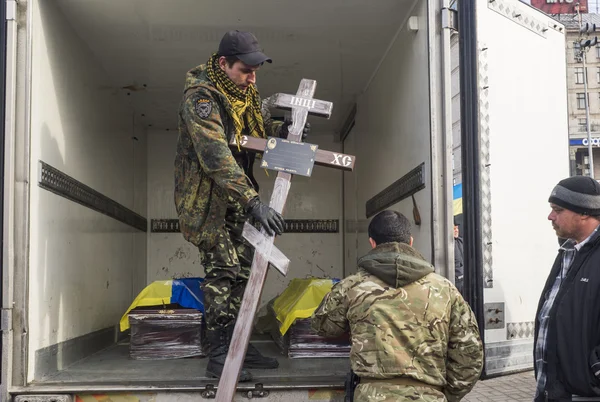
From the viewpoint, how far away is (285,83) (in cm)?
587

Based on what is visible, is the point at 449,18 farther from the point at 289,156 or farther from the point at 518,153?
the point at 289,156

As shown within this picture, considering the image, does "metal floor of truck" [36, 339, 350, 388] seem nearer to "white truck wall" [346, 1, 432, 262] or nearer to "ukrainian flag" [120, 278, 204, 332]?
"ukrainian flag" [120, 278, 204, 332]

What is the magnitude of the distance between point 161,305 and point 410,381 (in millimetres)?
2610

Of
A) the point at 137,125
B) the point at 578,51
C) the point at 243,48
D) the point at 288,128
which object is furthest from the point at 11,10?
the point at 578,51

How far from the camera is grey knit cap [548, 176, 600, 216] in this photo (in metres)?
2.69

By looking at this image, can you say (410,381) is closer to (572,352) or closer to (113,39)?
(572,352)

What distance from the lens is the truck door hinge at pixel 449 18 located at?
3443 millimetres

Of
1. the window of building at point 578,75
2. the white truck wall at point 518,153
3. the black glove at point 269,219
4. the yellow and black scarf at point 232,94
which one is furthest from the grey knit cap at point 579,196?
the window of building at point 578,75

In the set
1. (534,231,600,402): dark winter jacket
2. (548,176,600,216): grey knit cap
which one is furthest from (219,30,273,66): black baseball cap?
(534,231,600,402): dark winter jacket

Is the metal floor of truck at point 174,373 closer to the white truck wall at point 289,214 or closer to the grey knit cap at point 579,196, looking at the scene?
the grey knit cap at point 579,196

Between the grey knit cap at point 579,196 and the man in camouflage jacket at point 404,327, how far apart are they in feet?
2.10

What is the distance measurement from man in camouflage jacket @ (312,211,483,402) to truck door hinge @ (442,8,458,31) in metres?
1.33

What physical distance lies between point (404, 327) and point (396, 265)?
9.8 inches

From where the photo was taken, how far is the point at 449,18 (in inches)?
136
